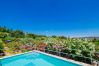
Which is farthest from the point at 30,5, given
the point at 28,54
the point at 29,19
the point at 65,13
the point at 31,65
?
the point at 31,65

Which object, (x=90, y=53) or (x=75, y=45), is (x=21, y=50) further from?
(x=90, y=53)

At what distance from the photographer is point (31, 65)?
11.5 meters

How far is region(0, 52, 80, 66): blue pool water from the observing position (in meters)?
11.2

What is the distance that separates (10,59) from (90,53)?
5.76 meters

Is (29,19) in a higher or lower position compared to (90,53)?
higher

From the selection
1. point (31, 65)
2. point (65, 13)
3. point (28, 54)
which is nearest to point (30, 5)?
point (65, 13)

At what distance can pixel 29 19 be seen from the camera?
142ft

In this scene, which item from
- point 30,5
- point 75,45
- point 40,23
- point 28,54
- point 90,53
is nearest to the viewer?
point 90,53

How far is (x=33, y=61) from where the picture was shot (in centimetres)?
1262

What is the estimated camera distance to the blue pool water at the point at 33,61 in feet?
36.8

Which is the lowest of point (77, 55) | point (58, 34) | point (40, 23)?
point (77, 55)

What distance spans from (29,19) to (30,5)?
272 inches

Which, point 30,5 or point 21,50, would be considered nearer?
point 21,50

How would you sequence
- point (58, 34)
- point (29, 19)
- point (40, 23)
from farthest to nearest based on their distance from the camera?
1. point (40, 23)
2. point (29, 19)
3. point (58, 34)
